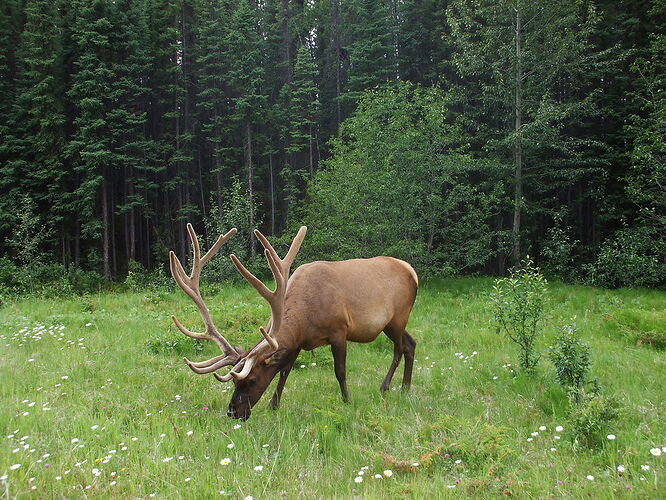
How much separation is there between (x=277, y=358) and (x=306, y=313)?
639 mm

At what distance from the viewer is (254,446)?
3.79 meters

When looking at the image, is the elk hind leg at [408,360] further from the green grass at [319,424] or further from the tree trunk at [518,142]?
the tree trunk at [518,142]

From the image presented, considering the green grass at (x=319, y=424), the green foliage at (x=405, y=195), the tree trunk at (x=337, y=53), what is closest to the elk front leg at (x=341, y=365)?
the green grass at (x=319, y=424)

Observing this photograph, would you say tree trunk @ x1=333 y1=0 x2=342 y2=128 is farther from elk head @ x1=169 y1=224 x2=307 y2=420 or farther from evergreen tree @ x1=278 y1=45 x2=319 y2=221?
elk head @ x1=169 y1=224 x2=307 y2=420

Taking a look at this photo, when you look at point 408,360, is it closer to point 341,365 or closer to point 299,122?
point 341,365

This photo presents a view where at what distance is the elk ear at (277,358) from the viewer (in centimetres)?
473

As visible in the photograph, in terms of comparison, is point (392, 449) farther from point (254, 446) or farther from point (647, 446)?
point (647, 446)

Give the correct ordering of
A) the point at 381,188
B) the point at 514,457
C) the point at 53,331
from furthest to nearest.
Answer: the point at 381,188 < the point at 53,331 < the point at 514,457

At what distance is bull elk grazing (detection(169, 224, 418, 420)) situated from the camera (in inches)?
181

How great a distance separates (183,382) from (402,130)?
12.6m

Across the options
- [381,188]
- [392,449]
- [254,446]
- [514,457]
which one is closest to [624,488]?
[514,457]

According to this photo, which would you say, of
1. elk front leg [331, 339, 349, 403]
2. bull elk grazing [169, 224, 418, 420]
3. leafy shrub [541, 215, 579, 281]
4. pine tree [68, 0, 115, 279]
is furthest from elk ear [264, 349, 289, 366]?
pine tree [68, 0, 115, 279]

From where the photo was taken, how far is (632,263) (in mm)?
15211

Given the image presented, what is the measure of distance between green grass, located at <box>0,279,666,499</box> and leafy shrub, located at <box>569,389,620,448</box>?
90 mm
